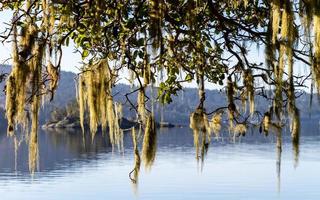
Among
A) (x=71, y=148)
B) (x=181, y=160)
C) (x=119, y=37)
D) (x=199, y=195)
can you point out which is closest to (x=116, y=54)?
(x=119, y=37)

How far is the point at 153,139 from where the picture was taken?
228 inches

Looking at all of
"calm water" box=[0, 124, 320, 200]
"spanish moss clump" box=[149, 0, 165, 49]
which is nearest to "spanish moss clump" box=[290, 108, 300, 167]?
"spanish moss clump" box=[149, 0, 165, 49]

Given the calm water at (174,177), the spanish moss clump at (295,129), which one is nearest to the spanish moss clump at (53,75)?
the spanish moss clump at (295,129)

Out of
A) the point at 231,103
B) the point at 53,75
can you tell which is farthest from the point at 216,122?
the point at 53,75

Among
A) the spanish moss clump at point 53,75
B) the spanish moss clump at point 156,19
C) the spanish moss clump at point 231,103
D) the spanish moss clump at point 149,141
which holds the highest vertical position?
the spanish moss clump at point 156,19

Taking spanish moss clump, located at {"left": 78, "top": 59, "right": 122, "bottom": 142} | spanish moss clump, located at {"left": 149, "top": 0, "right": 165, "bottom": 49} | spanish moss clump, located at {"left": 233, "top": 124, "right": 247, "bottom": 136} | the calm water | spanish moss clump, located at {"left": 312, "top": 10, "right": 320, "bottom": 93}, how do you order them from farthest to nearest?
the calm water
spanish moss clump, located at {"left": 78, "top": 59, "right": 122, "bottom": 142}
spanish moss clump, located at {"left": 233, "top": 124, "right": 247, "bottom": 136}
spanish moss clump, located at {"left": 149, "top": 0, "right": 165, "bottom": 49}
spanish moss clump, located at {"left": 312, "top": 10, "right": 320, "bottom": 93}

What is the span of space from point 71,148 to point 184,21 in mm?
98385

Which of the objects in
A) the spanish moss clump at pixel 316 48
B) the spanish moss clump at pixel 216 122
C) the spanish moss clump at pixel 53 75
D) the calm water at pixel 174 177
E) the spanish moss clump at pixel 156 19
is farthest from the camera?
the calm water at pixel 174 177

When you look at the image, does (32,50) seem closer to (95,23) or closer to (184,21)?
(95,23)

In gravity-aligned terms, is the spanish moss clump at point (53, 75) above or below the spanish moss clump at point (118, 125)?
above

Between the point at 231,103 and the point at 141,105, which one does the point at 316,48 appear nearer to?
the point at 231,103

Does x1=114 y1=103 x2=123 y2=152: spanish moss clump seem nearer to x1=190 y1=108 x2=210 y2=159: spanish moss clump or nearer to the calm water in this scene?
x1=190 y1=108 x2=210 y2=159: spanish moss clump

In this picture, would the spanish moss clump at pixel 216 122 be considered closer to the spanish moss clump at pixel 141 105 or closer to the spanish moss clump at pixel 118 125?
the spanish moss clump at pixel 141 105

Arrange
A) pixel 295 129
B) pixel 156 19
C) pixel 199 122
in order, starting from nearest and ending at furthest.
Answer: pixel 156 19, pixel 295 129, pixel 199 122
